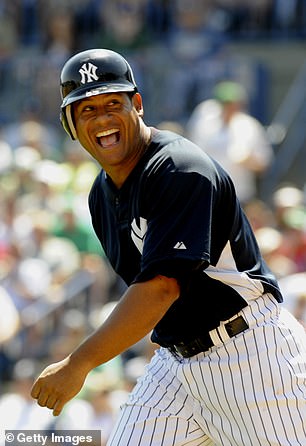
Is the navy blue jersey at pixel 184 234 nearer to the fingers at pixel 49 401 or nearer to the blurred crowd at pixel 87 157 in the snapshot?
the fingers at pixel 49 401

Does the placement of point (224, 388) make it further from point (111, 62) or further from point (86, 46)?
point (86, 46)

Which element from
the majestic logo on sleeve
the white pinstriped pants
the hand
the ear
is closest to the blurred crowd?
the white pinstriped pants

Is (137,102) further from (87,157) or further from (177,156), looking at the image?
(87,157)

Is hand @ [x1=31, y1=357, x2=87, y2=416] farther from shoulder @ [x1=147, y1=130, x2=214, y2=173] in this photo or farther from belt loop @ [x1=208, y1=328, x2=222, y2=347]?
shoulder @ [x1=147, y1=130, x2=214, y2=173]

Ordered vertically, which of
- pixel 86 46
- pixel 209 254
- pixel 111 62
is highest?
pixel 86 46

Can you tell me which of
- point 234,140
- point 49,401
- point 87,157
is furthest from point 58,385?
point 87,157

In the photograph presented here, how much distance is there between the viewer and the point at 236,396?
13.1ft

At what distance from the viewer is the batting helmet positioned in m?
3.85

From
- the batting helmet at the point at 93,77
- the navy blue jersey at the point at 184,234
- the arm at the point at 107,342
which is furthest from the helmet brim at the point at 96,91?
the arm at the point at 107,342

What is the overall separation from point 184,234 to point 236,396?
0.68 metres

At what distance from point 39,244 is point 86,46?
4.86m

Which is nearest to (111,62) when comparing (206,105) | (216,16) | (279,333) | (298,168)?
(279,333)

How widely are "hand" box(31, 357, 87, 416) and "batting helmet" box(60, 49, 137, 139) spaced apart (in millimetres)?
911

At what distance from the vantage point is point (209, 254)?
3717 mm
